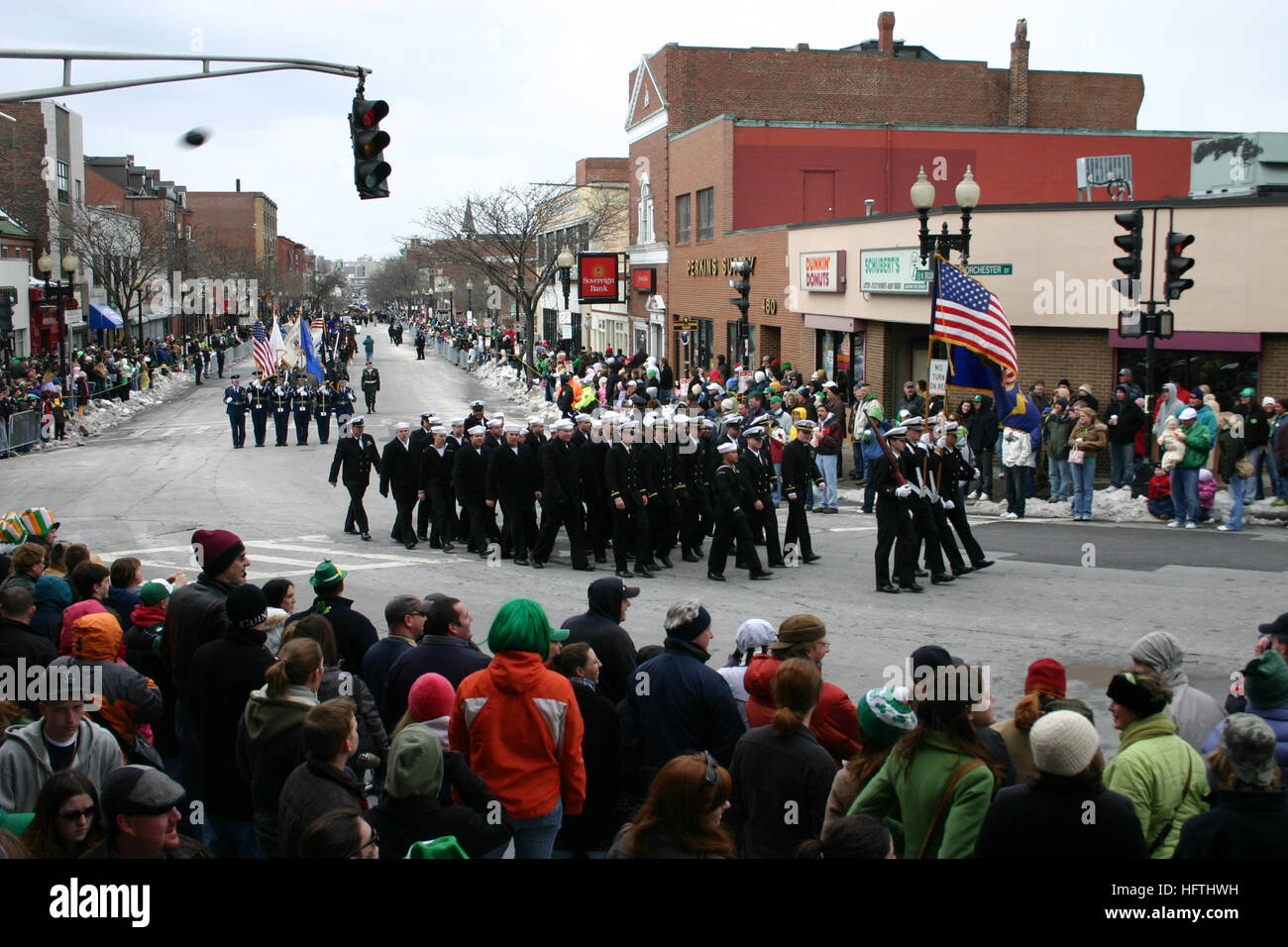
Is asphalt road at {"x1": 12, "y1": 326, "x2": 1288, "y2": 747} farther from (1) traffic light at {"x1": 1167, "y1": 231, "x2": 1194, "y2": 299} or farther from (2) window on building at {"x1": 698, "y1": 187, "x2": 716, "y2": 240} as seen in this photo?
(2) window on building at {"x1": 698, "y1": 187, "x2": 716, "y2": 240}

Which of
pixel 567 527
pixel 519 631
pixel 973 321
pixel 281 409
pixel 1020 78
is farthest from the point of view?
pixel 1020 78

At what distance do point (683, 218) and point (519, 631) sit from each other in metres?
39.9

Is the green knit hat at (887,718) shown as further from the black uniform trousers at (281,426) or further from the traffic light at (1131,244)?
the black uniform trousers at (281,426)

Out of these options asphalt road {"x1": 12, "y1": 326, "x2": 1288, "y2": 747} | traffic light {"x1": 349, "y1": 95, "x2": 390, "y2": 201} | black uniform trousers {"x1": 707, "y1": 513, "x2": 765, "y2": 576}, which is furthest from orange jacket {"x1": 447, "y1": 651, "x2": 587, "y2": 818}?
black uniform trousers {"x1": 707, "y1": 513, "x2": 765, "y2": 576}

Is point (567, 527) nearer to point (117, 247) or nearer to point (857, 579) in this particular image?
point (857, 579)

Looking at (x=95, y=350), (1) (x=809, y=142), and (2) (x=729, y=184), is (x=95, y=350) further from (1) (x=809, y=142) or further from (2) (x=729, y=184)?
(1) (x=809, y=142)

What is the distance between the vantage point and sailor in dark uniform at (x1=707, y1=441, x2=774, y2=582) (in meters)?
14.9

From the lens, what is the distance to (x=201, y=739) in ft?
20.6

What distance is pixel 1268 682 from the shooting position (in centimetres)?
563

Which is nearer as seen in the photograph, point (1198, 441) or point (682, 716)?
point (682, 716)

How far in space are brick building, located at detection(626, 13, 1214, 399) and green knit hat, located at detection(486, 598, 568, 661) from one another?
26871 mm

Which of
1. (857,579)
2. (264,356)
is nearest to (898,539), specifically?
(857,579)

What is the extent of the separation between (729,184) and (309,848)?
1436 inches

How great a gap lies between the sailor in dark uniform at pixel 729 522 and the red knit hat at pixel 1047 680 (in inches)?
344
